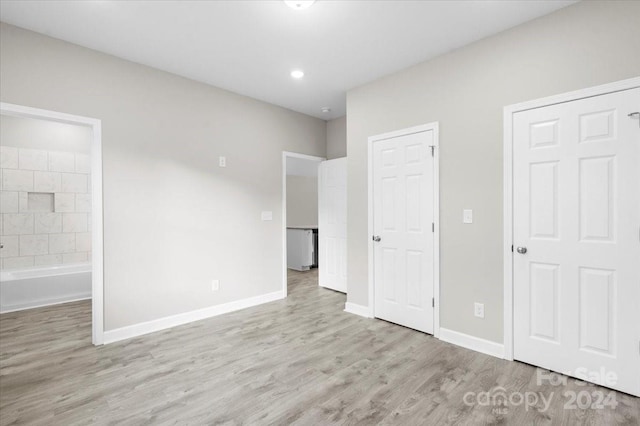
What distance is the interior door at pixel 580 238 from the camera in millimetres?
2105

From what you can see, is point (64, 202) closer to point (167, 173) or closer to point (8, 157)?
point (8, 157)

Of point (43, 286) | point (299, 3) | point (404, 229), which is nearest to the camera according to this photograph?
point (299, 3)

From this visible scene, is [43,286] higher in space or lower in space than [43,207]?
lower

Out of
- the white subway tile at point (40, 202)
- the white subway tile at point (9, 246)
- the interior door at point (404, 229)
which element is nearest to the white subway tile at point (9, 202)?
the white subway tile at point (40, 202)

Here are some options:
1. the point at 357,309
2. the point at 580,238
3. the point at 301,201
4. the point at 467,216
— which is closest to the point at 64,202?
the point at 357,309

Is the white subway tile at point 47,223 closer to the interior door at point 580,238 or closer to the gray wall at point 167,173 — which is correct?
the gray wall at point 167,173

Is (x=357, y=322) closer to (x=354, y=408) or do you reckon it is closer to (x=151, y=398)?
(x=354, y=408)

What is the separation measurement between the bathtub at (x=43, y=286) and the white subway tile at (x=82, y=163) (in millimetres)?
1516

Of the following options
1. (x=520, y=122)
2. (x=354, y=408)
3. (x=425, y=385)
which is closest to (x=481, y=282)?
(x=425, y=385)

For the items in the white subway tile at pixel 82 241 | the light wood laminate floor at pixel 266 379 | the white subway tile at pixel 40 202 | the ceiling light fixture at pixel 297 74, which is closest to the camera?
the light wood laminate floor at pixel 266 379

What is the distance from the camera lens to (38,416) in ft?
6.35

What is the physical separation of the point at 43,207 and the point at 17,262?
841 millimetres

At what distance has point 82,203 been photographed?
4.94 metres

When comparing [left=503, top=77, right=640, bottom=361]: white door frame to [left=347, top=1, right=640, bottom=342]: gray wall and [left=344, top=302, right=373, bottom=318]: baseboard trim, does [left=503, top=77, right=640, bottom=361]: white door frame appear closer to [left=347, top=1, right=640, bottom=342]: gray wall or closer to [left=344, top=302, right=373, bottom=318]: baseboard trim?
[left=347, top=1, right=640, bottom=342]: gray wall
